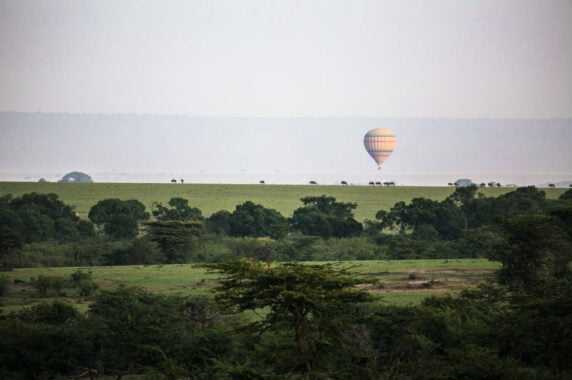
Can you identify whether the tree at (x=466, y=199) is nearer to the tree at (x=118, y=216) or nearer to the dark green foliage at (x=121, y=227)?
the dark green foliage at (x=121, y=227)

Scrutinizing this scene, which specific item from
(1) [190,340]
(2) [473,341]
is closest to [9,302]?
(1) [190,340]

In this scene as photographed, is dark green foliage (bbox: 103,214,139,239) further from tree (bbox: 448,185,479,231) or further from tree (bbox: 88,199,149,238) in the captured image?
tree (bbox: 448,185,479,231)

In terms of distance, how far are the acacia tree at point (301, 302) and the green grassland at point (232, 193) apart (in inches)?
3707

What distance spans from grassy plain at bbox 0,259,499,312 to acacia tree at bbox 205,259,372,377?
903 inches

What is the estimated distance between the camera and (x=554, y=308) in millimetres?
30781

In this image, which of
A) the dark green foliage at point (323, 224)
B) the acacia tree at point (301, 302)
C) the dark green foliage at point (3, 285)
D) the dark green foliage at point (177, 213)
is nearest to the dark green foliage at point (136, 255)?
the dark green foliage at point (3, 285)

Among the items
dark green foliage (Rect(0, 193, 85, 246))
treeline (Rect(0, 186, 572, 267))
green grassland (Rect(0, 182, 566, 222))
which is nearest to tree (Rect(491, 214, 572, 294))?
treeline (Rect(0, 186, 572, 267))

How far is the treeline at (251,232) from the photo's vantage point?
2872 inches

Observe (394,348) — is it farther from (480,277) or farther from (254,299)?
(480,277)

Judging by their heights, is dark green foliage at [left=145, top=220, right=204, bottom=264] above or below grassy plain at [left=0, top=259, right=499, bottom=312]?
above

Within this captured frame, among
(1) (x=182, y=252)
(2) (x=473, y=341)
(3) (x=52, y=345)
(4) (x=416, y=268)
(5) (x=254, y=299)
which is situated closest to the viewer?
(5) (x=254, y=299)

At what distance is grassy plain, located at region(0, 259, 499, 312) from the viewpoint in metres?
54.1

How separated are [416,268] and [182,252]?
1888 cm

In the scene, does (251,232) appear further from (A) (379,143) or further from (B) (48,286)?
(A) (379,143)
